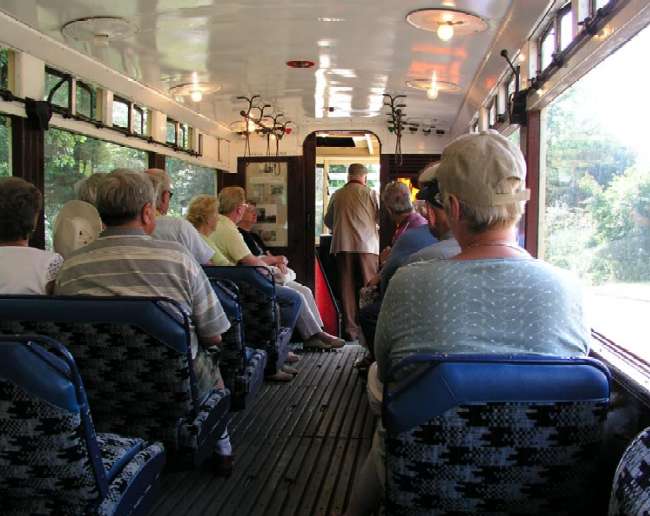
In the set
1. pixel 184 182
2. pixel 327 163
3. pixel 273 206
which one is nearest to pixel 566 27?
pixel 184 182

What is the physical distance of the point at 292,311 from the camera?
4887 mm

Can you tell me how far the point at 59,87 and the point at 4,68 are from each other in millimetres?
590

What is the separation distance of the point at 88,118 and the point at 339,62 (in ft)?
6.25

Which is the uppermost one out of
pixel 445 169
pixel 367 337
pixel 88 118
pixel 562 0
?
pixel 562 0

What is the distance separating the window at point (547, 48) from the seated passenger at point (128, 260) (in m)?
2.27

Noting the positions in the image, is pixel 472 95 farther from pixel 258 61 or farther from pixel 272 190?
pixel 272 190

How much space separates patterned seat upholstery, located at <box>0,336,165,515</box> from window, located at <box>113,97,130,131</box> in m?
4.45

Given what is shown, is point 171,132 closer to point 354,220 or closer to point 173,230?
point 354,220

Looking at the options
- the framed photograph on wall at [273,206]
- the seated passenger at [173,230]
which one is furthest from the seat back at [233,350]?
the framed photograph on wall at [273,206]

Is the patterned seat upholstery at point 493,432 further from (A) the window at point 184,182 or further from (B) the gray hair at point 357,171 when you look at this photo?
(A) the window at point 184,182

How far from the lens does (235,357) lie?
129 inches

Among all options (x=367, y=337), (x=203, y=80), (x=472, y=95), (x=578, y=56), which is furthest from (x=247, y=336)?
(x=472, y=95)

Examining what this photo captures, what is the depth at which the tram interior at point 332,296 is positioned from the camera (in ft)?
4.62

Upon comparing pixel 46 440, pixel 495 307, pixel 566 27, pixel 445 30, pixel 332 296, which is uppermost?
pixel 445 30
